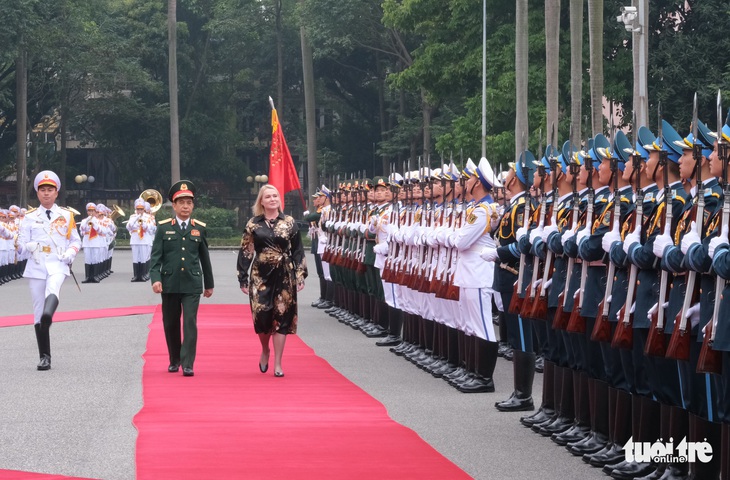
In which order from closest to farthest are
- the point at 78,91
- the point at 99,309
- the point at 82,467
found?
the point at 82,467 → the point at 99,309 → the point at 78,91

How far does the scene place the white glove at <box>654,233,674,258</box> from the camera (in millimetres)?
7953

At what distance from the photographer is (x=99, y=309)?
79.8 feet

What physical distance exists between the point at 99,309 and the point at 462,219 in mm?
12134

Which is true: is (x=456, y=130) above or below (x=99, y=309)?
above

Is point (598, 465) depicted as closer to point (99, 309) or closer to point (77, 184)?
point (99, 309)

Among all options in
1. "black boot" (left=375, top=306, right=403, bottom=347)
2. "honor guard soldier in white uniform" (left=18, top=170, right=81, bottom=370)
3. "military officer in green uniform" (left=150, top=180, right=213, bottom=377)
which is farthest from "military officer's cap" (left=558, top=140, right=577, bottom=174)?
"black boot" (left=375, top=306, right=403, bottom=347)

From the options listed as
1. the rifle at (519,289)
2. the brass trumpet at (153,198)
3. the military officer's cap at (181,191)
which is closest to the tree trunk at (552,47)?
the brass trumpet at (153,198)

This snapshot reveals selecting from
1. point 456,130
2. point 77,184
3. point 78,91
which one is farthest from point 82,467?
point 77,184

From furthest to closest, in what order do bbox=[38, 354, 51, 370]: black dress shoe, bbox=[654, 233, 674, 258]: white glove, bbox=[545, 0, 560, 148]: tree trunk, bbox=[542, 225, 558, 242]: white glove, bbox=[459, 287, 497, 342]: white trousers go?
bbox=[545, 0, 560, 148]: tree trunk, bbox=[38, 354, 51, 370]: black dress shoe, bbox=[459, 287, 497, 342]: white trousers, bbox=[542, 225, 558, 242]: white glove, bbox=[654, 233, 674, 258]: white glove

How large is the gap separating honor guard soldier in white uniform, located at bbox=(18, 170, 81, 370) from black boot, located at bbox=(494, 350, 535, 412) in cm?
526

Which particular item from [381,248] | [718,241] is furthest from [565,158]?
[381,248]

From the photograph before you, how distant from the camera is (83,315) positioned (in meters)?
22.8

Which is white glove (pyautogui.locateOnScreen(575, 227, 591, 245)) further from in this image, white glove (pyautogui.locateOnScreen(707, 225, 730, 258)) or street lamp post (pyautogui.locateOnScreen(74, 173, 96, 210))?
street lamp post (pyautogui.locateOnScreen(74, 173, 96, 210))

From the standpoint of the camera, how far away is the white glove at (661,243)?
313 inches
